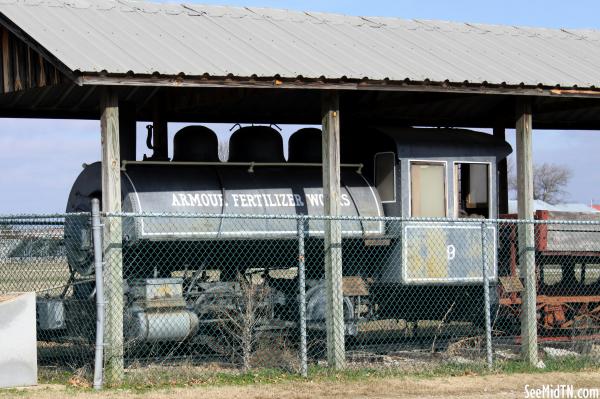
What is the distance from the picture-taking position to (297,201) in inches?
594

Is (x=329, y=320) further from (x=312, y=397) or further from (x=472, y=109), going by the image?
(x=472, y=109)

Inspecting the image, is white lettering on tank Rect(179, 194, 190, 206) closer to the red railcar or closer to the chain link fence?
the chain link fence

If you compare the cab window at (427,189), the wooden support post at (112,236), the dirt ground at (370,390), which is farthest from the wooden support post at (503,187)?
the wooden support post at (112,236)

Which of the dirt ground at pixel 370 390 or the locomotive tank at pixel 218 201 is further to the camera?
the locomotive tank at pixel 218 201

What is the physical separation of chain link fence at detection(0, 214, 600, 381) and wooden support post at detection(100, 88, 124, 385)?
0.02m

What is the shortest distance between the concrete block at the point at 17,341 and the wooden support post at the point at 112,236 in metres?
0.88

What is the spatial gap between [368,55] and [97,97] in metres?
4.34

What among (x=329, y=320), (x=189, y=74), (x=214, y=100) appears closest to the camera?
(x=189, y=74)

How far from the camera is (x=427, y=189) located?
1591 cm

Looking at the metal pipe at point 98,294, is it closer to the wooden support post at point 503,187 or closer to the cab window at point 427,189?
the cab window at point 427,189

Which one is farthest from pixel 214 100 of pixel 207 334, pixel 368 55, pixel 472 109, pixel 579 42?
pixel 579 42

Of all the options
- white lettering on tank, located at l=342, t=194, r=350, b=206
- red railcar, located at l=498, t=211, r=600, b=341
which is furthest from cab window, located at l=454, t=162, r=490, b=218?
white lettering on tank, located at l=342, t=194, r=350, b=206

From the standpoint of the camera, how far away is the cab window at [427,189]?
15.8 meters

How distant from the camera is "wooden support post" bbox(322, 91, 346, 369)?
13258 mm
